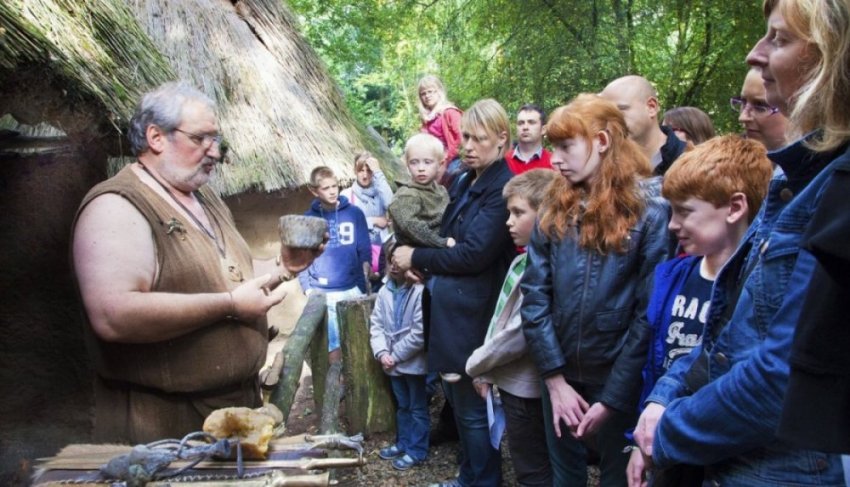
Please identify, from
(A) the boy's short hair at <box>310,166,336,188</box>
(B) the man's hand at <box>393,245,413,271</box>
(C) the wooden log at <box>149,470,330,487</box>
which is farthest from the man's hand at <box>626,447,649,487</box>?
(A) the boy's short hair at <box>310,166,336,188</box>

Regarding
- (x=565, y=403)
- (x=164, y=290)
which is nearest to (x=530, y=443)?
(x=565, y=403)

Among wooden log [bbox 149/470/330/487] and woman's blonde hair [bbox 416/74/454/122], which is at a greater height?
woman's blonde hair [bbox 416/74/454/122]

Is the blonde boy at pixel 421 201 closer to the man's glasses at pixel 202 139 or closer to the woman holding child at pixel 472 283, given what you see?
the woman holding child at pixel 472 283

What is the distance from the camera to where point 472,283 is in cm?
325

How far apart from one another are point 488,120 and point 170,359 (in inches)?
80.2

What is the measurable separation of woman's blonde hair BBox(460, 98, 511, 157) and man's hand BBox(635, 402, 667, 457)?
2052 millimetres

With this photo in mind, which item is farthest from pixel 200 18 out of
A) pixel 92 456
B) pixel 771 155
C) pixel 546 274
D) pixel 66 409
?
pixel 771 155

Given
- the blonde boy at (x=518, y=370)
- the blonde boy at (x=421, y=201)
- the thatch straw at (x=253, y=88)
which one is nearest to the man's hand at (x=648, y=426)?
the blonde boy at (x=518, y=370)

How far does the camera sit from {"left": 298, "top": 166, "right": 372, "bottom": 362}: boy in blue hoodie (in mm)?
5078

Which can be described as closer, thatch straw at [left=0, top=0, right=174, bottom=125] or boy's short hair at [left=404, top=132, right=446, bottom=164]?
thatch straw at [left=0, top=0, right=174, bottom=125]

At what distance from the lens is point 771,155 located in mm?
1172

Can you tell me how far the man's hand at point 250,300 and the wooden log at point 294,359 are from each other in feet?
2.06

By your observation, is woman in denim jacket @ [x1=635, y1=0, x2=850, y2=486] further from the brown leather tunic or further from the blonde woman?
the blonde woman

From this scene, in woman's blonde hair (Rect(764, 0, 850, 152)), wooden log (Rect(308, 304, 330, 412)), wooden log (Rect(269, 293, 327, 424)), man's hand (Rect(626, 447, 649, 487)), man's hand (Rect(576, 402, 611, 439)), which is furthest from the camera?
wooden log (Rect(308, 304, 330, 412))
